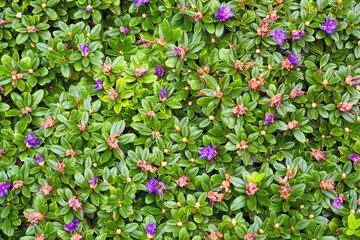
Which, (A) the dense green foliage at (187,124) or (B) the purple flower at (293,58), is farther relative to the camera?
(B) the purple flower at (293,58)

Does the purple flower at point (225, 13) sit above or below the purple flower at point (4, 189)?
above

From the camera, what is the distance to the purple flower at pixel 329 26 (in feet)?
8.13

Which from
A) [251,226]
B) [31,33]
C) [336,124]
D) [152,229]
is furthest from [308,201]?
[31,33]

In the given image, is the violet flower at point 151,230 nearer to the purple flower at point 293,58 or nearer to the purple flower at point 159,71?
the purple flower at point 159,71

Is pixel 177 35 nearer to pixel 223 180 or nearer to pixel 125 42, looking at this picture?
pixel 125 42

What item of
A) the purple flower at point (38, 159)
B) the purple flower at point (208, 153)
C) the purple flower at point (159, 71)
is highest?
the purple flower at point (159, 71)

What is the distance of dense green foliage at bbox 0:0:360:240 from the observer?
7.44 feet

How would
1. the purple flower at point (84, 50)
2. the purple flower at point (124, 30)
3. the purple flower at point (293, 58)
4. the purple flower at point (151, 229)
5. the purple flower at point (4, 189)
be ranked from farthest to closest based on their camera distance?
the purple flower at point (124, 30)
the purple flower at point (84, 50)
the purple flower at point (293, 58)
the purple flower at point (4, 189)
the purple flower at point (151, 229)

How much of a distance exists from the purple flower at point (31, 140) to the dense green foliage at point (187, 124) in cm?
2

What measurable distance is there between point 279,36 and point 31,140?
2.09m

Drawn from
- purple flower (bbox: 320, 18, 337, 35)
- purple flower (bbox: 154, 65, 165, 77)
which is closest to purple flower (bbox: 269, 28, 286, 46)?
purple flower (bbox: 320, 18, 337, 35)

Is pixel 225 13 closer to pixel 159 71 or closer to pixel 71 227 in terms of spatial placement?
pixel 159 71

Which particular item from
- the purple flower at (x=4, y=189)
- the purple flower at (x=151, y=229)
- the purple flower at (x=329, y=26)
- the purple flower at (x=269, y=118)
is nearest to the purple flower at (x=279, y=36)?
the purple flower at (x=329, y=26)

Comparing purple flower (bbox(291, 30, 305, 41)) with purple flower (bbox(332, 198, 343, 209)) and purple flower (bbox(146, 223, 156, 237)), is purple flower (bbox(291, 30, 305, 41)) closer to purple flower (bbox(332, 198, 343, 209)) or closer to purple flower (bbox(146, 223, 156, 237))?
purple flower (bbox(332, 198, 343, 209))
